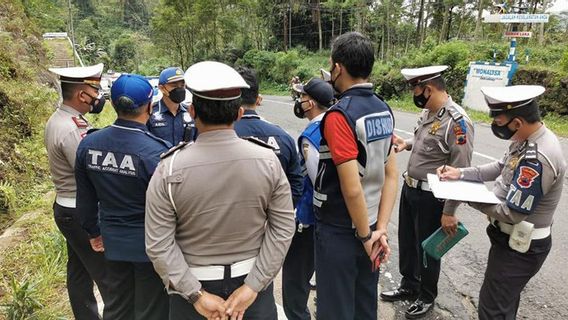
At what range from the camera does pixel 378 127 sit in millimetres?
2086

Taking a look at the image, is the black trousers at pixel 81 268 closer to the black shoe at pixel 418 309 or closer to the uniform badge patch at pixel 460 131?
the black shoe at pixel 418 309

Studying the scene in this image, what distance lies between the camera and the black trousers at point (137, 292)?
225 centimetres

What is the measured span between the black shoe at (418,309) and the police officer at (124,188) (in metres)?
1.83

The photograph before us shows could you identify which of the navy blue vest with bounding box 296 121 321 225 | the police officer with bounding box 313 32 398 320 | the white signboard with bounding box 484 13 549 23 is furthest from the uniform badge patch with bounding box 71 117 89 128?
the white signboard with bounding box 484 13 549 23

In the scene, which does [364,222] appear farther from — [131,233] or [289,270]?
[131,233]

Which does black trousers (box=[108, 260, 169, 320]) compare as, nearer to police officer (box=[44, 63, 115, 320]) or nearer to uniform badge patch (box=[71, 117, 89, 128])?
police officer (box=[44, 63, 115, 320])

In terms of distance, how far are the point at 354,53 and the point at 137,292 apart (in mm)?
1834

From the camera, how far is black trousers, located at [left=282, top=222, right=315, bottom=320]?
107 inches

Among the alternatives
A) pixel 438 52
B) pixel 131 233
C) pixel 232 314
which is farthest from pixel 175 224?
pixel 438 52

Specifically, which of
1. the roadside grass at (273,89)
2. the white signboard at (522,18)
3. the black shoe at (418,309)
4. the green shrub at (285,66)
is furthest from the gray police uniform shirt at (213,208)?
the green shrub at (285,66)

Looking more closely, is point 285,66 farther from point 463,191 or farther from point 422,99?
point 463,191

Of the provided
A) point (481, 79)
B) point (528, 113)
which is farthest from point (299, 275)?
point (481, 79)

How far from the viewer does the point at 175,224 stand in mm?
1693

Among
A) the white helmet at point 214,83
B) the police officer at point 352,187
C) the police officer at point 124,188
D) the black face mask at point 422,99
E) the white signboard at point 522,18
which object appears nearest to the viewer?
the white helmet at point 214,83
